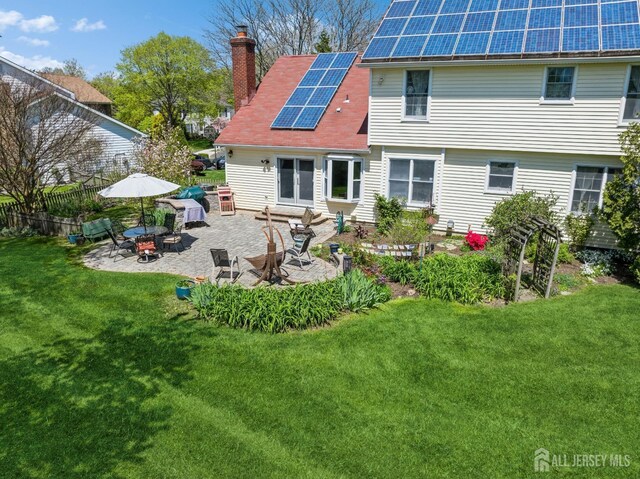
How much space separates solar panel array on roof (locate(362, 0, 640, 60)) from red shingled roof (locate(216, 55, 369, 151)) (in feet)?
10.8

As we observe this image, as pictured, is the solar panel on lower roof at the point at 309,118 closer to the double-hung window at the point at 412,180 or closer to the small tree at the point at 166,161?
the double-hung window at the point at 412,180

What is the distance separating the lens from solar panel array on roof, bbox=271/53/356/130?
64.0ft

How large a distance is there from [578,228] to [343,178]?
29.2 ft

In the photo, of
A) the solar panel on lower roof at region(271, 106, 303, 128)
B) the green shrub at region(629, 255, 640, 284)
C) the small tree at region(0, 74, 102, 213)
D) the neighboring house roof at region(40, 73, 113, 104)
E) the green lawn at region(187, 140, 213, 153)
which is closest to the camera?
the green shrub at region(629, 255, 640, 284)

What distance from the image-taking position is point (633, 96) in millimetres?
13180

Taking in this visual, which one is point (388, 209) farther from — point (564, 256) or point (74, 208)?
point (74, 208)

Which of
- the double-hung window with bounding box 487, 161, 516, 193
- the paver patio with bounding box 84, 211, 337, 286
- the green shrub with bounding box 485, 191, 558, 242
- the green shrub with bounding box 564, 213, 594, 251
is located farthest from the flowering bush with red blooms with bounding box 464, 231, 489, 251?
the paver patio with bounding box 84, 211, 337, 286

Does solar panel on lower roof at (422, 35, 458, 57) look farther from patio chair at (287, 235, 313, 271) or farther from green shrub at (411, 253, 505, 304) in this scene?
patio chair at (287, 235, 313, 271)

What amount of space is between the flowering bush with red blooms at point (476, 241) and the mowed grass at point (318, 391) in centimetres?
431

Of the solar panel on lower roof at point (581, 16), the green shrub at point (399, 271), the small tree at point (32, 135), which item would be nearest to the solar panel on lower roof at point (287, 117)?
the small tree at point (32, 135)

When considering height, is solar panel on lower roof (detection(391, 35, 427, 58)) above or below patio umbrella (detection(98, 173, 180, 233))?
above

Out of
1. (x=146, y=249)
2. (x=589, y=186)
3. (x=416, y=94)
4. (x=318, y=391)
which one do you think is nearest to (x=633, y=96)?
(x=589, y=186)

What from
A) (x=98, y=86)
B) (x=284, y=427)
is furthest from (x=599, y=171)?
(x=98, y=86)

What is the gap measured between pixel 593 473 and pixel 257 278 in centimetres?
875
